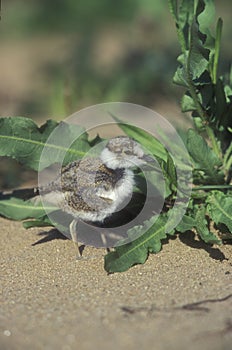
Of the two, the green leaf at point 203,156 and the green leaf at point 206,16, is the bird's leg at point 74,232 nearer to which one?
the green leaf at point 203,156

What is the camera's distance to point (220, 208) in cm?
351

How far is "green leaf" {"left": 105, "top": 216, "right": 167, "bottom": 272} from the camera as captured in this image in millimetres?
3182

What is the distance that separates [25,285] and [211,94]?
1549 millimetres

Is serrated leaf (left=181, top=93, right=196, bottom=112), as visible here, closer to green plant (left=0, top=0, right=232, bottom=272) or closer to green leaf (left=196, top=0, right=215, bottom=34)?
green plant (left=0, top=0, right=232, bottom=272)

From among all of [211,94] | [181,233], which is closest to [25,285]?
[181,233]

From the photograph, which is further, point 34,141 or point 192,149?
point 34,141

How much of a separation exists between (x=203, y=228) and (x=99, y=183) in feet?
2.00

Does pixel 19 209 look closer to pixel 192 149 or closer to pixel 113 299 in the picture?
pixel 192 149

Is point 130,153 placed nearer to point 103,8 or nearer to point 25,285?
point 25,285

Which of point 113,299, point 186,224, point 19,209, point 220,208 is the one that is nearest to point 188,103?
point 220,208

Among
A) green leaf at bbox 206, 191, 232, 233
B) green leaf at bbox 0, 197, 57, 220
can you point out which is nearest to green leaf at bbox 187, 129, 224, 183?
green leaf at bbox 206, 191, 232, 233

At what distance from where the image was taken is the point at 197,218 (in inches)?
137

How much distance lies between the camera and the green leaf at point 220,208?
344 centimetres

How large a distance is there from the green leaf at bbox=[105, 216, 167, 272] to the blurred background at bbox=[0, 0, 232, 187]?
4.73 ft
